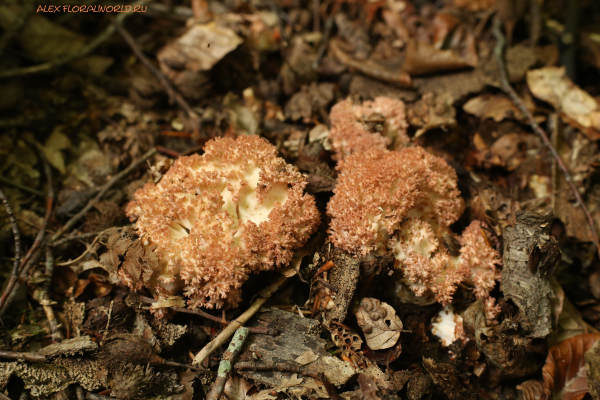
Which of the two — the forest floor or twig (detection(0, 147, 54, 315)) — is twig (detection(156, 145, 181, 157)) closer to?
the forest floor

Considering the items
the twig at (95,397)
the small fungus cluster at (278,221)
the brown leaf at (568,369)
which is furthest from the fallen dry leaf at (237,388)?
the brown leaf at (568,369)

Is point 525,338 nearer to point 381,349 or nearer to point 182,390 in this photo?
point 381,349

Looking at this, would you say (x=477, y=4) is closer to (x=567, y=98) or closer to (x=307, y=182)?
(x=567, y=98)

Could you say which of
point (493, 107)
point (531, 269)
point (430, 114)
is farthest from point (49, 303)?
point (493, 107)

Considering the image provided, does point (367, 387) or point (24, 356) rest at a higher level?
point (24, 356)

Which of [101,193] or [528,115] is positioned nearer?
[101,193]

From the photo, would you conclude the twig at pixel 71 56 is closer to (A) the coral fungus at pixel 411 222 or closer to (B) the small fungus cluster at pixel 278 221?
(B) the small fungus cluster at pixel 278 221

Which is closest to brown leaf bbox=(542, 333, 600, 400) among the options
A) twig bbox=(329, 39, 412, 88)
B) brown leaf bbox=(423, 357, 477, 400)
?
brown leaf bbox=(423, 357, 477, 400)

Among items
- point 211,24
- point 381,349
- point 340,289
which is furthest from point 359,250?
point 211,24
